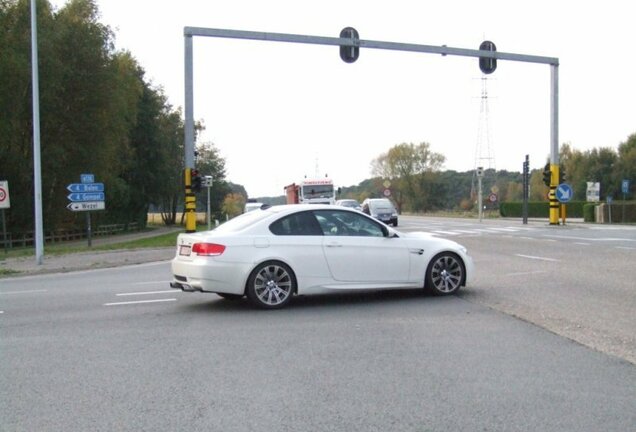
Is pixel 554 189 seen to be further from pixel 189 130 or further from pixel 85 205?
pixel 85 205

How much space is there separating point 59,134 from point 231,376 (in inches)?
1306

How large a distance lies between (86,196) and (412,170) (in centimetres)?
9119

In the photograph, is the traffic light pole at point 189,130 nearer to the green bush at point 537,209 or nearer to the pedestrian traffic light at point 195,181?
the pedestrian traffic light at point 195,181

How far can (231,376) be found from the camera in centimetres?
596

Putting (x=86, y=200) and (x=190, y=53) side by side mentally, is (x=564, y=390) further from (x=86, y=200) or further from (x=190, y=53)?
(x=86, y=200)

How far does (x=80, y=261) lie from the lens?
66.8 ft

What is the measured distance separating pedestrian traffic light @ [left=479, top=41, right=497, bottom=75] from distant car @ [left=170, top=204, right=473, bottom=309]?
1565 cm

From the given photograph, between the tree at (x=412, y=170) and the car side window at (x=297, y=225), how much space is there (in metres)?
103

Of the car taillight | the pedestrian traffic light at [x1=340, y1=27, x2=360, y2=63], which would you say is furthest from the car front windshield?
the car taillight

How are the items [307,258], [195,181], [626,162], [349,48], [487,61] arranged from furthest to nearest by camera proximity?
1. [626,162]
2. [487,61]
3. [195,181]
4. [349,48]
5. [307,258]

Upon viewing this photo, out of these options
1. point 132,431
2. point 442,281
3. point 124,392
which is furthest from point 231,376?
point 442,281

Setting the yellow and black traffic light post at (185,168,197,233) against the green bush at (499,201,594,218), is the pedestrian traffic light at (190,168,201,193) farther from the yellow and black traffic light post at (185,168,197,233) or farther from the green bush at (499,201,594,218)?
the green bush at (499,201,594,218)

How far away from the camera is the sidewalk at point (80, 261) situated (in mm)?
18031

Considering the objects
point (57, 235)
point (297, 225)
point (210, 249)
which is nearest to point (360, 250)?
point (297, 225)
